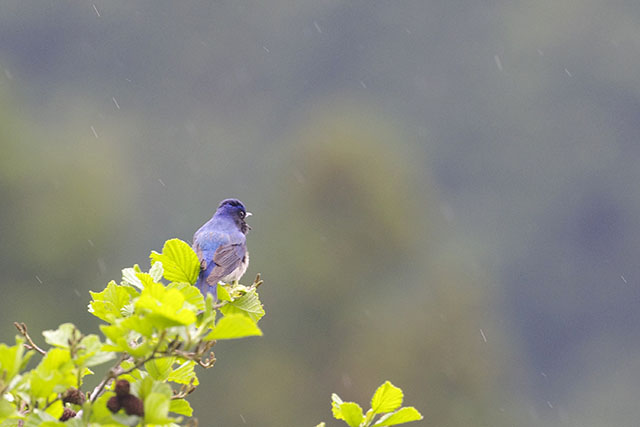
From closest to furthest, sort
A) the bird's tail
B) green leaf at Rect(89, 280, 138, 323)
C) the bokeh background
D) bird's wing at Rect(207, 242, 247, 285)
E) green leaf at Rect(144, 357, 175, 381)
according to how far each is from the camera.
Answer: green leaf at Rect(144, 357, 175, 381)
green leaf at Rect(89, 280, 138, 323)
the bird's tail
bird's wing at Rect(207, 242, 247, 285)
the bokeh background

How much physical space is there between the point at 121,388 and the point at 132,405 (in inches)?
1.9

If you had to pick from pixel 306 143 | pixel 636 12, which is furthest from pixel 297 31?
pixel 306 143

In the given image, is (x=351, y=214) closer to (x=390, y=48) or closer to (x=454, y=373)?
(x=454, y=373)

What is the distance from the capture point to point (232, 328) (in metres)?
2.21

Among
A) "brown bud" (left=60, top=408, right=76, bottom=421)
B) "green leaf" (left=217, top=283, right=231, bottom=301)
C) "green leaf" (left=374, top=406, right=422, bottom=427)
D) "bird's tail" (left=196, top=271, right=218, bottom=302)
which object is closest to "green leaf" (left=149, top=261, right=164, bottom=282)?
"green leaf" (left=217, top=283, right=231, bottom=301)

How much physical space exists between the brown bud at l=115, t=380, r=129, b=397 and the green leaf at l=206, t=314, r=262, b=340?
221 millimetres

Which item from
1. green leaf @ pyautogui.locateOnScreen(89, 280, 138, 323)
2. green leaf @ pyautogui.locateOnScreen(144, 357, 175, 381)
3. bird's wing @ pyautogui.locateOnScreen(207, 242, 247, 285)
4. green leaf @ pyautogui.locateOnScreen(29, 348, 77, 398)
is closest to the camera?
green leaf @ pyautogui.locateOnScreen(29, 348, 77, 398)

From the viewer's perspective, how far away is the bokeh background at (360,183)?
2255cm

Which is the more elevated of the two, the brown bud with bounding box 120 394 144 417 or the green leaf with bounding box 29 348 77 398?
the green leaf with bounding box 29 348 77 398

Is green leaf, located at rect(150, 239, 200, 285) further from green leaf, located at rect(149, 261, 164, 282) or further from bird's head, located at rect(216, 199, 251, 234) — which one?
bird's head, located at rect(216, 199, 251, 234)

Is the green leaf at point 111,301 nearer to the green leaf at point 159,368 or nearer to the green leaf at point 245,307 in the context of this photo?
the green leaf at point 159,368

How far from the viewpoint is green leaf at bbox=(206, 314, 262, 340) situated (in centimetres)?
216

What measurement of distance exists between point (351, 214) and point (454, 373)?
15.9 feet

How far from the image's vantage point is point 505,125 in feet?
378
